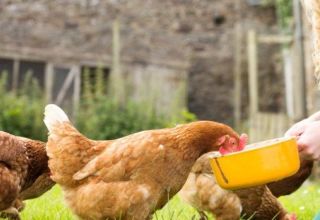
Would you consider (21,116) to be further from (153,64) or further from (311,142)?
(311,142)

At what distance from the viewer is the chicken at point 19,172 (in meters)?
3.76

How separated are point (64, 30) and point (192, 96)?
2.98 metres

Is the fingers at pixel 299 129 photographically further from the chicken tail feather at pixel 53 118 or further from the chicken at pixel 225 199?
the chicken tail feather at pixel 53 118

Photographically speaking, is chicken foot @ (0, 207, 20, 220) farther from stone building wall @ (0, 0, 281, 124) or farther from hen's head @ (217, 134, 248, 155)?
stone building wall @ (0, 0, 281, 124)

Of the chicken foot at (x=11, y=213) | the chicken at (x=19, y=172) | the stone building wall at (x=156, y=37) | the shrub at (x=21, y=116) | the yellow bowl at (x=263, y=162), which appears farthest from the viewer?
the stone building wall at (x=156, y=37)

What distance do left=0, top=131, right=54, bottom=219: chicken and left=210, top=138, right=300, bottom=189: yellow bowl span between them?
1369 millimetres

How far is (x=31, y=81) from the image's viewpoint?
11.7 m

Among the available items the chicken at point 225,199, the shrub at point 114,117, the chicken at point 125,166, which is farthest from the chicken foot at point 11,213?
the shrub at point 114,117

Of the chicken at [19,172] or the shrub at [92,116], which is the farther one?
the shrub at [92,116]

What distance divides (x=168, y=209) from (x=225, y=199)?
0.54m

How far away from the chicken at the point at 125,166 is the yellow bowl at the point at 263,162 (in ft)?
1.47

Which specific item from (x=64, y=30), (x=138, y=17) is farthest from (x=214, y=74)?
(x=64, y=30)

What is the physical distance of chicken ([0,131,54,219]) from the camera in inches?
148

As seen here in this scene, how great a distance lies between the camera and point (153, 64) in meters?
12.8
